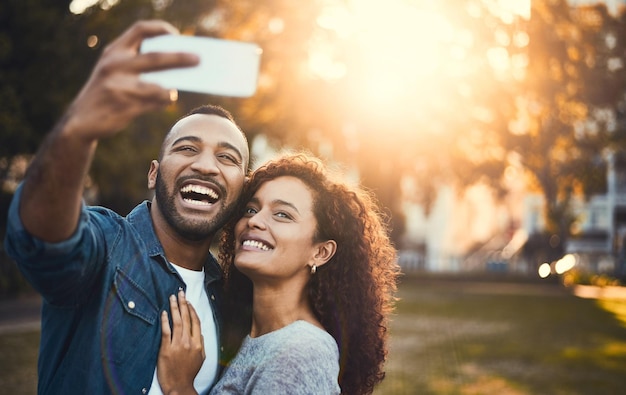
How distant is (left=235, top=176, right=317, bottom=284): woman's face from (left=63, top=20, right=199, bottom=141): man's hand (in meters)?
1.64

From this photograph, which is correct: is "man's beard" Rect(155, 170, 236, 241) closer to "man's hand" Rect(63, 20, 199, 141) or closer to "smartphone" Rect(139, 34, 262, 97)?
"man's hand" Rect(63, 20, 199, 141)

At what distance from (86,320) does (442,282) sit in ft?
95.8

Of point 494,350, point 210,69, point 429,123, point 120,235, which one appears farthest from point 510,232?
point 210,69

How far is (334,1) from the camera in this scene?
22.5 metres

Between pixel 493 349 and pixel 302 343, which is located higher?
pixel 302 343

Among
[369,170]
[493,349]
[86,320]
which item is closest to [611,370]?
[493,349]

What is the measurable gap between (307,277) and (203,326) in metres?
0.67

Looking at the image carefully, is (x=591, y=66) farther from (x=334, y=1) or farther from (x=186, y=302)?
(x=186, y=302)

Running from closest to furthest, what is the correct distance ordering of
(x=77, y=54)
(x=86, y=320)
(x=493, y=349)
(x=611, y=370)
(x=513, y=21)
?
1. (x=86, y=320)
2. (x=611, y=370)
3. (x=493, y=349)
4. (x=77, y=54)
5. (x=513, y=21)

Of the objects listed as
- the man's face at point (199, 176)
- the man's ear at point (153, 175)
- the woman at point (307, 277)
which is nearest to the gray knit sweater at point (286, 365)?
the woman at point (307, 277)

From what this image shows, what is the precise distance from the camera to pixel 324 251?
386 centimetres

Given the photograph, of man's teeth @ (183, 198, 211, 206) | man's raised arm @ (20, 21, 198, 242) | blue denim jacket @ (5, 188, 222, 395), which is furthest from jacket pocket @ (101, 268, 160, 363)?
man's raised arm @ (20, 21, 198, 242)

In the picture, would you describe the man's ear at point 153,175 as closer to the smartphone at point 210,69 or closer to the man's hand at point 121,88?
the man's hand at point 121,88

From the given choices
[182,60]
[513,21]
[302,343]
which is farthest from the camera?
[513,21]
